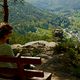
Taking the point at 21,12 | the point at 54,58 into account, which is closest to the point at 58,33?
the point at 54,58

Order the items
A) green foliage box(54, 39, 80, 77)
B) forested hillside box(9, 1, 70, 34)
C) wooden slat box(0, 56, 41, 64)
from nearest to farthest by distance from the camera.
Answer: wooden slat box(0, 56, 41, 64) → green foliage box(54, 39, 80, 77) → forested hillside box(9, 1, 70, 34)

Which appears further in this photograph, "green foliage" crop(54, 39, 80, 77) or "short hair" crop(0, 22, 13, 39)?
"green foliage" crop(54, 39, 80, 77)

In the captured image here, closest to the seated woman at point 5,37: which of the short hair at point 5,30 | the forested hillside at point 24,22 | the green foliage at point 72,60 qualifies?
the short hair at point 5,30

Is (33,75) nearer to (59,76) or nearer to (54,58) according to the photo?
(59,76)

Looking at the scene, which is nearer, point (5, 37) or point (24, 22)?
point (5, 37)

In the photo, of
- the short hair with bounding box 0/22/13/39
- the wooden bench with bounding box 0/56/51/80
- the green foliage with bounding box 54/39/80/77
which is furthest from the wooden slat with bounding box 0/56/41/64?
the green foliage with bounding box 54/39/80/77

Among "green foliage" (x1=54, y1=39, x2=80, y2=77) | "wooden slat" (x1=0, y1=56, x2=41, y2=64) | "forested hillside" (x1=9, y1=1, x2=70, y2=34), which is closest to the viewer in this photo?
"wooden slat" (x1=0, y1=56, x2=41, y2=64)

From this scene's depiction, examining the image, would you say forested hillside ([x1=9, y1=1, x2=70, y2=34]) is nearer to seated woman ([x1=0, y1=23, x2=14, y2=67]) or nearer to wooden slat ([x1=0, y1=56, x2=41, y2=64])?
seated woman ([x1=0, y1=23, x2=14, y2=67])

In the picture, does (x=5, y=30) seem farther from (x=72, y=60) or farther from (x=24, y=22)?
(x=24, y=22)

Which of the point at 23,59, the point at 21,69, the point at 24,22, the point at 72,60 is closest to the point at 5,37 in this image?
the point at 23,59

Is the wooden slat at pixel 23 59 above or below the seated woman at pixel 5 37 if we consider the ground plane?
below

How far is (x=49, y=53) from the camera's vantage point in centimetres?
1176

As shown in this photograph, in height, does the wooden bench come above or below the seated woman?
below

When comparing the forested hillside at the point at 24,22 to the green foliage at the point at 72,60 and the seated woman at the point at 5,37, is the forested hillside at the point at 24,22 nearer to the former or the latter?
the green foliage at the point at 72,60
